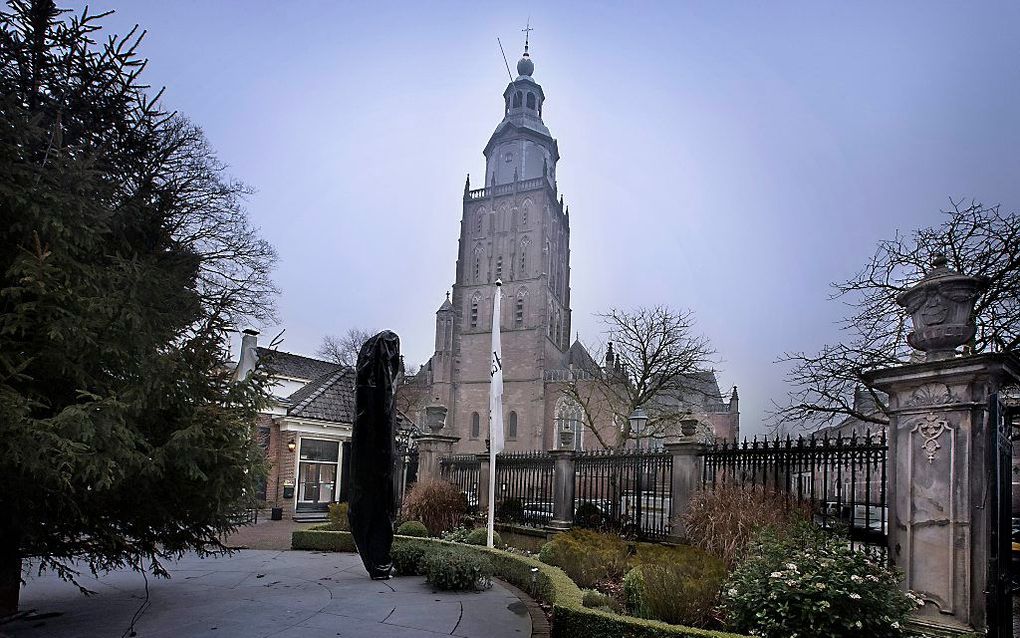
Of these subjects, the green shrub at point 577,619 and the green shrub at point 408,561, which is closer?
the green shrub at point 577,619

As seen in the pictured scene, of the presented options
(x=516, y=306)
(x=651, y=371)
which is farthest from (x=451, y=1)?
(x=516, y=306)

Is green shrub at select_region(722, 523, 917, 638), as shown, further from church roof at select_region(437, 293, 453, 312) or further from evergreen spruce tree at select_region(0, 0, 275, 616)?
church roof at select_region(437, 293, 453, 312)

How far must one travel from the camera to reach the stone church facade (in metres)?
50.2

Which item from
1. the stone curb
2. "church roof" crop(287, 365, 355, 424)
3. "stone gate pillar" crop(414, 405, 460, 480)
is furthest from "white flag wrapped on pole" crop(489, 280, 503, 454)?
"church roof" crop(287, 365, 355, 424)

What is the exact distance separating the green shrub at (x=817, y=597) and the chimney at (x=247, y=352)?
45.1 ft

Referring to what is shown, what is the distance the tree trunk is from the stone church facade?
43.1 m

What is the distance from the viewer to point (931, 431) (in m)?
5.56

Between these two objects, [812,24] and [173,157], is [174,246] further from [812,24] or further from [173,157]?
[812,24]

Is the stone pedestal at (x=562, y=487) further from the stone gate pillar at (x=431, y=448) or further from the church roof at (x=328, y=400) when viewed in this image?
the church roof at (x=328, y=400)

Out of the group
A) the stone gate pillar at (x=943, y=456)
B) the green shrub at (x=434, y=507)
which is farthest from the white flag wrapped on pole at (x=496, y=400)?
the stone gate pillar at (x=943, y=456)

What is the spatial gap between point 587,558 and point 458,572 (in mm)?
1732

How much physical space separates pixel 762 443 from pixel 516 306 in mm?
43524

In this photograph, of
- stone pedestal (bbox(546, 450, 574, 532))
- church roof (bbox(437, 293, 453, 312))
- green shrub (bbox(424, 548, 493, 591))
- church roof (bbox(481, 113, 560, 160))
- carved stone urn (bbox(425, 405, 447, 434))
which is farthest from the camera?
church roof (bbox(481, 113, 560, 160))

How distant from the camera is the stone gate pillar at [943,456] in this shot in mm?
5156
